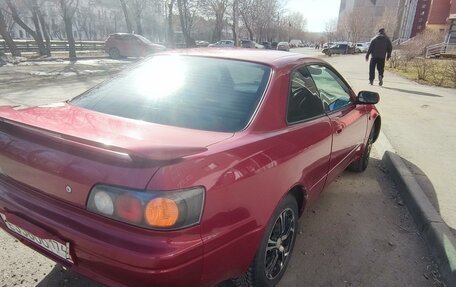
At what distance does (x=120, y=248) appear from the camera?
1753 mm

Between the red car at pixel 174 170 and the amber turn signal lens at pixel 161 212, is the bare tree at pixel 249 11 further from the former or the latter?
the amber turn signal lens at pixel 161 212

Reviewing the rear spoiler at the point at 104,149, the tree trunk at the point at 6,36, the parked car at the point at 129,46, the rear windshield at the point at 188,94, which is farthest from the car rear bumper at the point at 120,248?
the tree trunk at the point at 6,36

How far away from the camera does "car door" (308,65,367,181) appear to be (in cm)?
331

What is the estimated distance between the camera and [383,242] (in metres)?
3.26

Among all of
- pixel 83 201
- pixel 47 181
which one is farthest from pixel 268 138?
pixel 47 181

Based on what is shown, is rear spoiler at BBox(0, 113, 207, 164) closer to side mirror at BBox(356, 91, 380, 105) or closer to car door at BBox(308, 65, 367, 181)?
car door at BBox(308, 65, 367, 181)

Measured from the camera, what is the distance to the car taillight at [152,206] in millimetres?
1705

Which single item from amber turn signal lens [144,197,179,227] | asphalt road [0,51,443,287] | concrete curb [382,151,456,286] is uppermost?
amber turn signal lens [144,197,179,227]

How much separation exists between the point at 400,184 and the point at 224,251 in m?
3.05

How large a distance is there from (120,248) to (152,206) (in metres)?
0.26

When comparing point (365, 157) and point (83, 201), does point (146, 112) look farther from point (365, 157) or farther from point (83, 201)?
point (365, 157)

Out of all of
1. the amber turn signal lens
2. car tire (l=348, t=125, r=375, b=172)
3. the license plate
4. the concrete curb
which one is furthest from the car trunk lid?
car tire (l=348, t=125, r=375, b=172)

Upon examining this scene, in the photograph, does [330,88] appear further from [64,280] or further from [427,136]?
→ [427,136]

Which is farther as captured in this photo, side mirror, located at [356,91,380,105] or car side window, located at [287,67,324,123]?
side mirror, located at [356,91,380,105]
